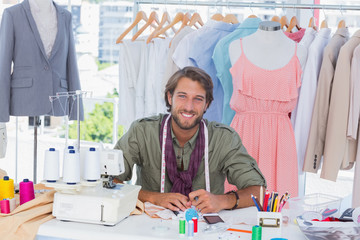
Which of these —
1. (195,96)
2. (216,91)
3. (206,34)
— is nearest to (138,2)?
(206,34)

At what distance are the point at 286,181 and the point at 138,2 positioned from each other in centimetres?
→ 159

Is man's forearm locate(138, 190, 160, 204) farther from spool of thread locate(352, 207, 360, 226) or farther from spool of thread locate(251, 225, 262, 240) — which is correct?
spool of thread locate(352, 207, 360, 226)

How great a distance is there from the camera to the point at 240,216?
6.70 feet

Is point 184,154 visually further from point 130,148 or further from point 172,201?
point 172,201

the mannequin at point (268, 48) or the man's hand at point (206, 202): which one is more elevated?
the mannequin at point (268, 48)

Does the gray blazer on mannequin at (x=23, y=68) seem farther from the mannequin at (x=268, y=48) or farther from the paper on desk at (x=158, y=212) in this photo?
the paper on desk at (x=158, y=212)

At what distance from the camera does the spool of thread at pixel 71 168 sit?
1836 mm

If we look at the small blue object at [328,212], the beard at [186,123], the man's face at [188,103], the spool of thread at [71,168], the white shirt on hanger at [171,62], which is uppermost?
the white shirt on hanger at [171,62]

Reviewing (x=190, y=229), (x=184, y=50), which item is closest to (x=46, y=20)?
(x=184, y=50)

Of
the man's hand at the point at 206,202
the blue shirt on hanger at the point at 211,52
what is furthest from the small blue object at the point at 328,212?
the blue shirt on hanger at the point at 211,52

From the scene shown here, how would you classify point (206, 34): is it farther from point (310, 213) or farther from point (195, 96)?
point (310, 213)

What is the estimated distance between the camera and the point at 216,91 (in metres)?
3.40

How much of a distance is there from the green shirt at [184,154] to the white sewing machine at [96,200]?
0.52 metres

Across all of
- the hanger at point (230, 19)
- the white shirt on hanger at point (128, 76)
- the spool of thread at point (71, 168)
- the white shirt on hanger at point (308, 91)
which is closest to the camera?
the spool of thread at point (71, 168)
